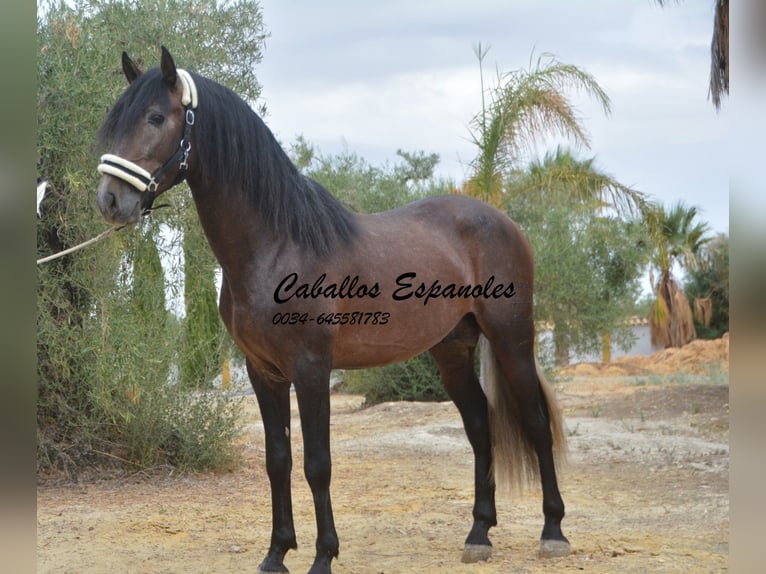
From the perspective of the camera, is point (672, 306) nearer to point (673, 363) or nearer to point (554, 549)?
point (673, 363)

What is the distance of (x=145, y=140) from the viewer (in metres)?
3.28

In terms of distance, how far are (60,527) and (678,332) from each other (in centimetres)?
2226

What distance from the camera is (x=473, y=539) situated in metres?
4.30

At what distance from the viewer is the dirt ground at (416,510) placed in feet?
14.0

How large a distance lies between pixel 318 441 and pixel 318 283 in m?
0.76

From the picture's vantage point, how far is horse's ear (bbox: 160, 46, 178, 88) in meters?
3.24

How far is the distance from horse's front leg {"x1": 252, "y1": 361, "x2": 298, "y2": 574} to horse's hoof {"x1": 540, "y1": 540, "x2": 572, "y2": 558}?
1.45 m

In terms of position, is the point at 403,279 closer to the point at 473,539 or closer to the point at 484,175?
the point at 473,539

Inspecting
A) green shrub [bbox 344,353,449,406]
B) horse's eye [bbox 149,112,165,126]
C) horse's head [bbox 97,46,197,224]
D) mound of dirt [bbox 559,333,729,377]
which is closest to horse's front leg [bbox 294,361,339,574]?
horse's head [bbox 97,46,197,224]

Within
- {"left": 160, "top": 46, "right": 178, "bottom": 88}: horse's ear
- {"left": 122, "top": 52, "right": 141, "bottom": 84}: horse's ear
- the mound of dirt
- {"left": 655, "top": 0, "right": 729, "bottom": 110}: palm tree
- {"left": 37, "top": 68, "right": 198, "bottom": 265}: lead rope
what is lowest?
the mound of dirt

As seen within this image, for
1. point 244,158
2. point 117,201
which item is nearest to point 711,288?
point 244,158

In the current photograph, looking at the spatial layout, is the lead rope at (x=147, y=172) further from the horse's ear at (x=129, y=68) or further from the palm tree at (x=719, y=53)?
the palm tree at (x=719, y=53)

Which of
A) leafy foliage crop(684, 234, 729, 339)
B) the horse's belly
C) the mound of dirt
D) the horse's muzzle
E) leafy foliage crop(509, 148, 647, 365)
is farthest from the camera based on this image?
leafy foliage crop(684, 234, 729, 339)

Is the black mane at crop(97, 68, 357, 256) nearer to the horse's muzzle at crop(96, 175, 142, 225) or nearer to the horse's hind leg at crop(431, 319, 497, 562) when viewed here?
the horse's muzzle at crop(96, 175, 142, 225)
